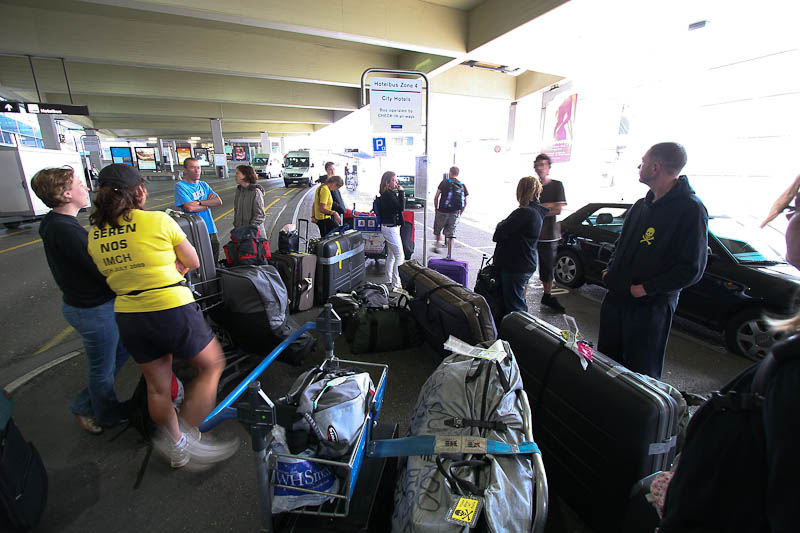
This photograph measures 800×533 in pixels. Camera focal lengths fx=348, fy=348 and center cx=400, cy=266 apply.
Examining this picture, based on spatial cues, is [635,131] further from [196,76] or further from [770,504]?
[196,76]

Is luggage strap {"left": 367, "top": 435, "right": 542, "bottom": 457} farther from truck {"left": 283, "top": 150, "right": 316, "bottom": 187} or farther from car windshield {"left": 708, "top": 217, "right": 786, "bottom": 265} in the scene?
truck {"left": 283, "top": 150, "right": 316, "bottom": 187}

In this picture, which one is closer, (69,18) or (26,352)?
(26,352)

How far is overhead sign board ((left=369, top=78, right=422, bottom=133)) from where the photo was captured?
5019 mm

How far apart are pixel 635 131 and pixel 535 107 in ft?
16.1

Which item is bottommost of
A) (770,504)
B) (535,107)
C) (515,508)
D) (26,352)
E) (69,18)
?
(26,352)

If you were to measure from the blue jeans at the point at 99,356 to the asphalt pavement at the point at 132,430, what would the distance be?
208mm

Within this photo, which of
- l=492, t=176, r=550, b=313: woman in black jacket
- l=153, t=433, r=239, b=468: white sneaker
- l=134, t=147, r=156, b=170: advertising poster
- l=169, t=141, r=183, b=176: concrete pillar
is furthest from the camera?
l=169, t=141, r=183, b=176: concrete pillar

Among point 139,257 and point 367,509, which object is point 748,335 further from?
point 139,257

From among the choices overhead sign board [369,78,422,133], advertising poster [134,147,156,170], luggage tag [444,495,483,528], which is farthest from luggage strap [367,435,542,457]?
advertising poster [134,147,156,170]

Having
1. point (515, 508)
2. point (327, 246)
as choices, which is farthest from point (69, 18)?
point (515, 508)

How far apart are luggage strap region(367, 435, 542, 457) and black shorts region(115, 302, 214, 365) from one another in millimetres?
1343

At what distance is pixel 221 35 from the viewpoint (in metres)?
9.77

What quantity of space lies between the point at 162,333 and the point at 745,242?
6.05m

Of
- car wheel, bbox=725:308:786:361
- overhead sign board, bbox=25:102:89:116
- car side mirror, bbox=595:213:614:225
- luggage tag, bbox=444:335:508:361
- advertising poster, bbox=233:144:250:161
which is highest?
advertising poster, bbox=233:144:250:161
